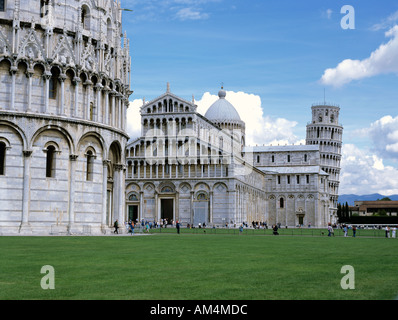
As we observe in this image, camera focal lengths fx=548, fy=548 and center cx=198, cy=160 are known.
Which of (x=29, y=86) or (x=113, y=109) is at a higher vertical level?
(x=29, y=86)

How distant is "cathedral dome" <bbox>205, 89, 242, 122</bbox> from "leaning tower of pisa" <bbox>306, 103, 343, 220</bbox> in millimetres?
24062

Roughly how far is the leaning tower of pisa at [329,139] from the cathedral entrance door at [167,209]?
5381 cm

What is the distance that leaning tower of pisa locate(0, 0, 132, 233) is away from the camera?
39.1 metres

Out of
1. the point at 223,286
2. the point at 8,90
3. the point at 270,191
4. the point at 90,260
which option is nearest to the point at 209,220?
the point at 270,191

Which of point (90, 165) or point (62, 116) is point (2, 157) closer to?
point (62, 116)

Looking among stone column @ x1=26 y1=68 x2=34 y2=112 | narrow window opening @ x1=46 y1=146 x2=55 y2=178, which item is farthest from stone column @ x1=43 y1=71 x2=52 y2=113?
Answer: narrow window opening @ x1=46 y1=146 x2=55 y2=178

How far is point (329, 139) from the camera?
13412cm

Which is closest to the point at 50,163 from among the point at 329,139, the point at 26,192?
the point at 26,192

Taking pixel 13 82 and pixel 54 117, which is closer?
pixel 13 82

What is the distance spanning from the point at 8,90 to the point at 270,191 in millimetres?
87003

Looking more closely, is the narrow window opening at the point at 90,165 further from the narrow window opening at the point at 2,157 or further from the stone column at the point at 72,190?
the narrow window opening at the point at 2,157

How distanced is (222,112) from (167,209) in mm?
35154

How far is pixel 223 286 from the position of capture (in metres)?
12.5

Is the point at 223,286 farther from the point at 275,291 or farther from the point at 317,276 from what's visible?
the point at 317,276
